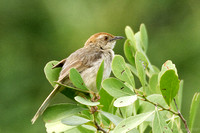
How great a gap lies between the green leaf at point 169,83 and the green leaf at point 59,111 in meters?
0.65

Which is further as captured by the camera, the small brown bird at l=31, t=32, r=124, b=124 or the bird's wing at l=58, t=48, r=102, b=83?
the bird's wing at l=58, t=48, r=102, b=83

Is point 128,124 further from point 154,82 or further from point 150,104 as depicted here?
point 154,82

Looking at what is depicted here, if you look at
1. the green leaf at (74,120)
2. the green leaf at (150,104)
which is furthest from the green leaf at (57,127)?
the green leaf at (150,104)

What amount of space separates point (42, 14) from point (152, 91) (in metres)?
7.81

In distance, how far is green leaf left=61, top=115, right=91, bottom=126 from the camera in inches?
107

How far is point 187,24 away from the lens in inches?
391

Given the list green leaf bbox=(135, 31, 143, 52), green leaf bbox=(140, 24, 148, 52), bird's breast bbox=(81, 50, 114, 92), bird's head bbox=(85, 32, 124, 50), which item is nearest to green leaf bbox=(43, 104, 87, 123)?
green leaf bbox=(135, 31, 143, 52)

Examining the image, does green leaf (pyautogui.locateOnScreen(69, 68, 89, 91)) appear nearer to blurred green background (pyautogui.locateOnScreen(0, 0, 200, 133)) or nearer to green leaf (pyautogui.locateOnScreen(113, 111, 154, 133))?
green leaf (pyautogui.locateOnScreen(113, 111, 154, 133))

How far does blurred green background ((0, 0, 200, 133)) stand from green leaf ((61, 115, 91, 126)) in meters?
5.67

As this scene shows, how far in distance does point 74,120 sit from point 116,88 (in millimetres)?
394

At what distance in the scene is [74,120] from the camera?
279 cm

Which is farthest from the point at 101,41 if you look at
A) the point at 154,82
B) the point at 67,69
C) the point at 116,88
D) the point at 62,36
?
the point at 62,36

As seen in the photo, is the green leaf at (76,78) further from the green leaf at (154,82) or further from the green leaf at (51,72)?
the green leaf at (154,82)

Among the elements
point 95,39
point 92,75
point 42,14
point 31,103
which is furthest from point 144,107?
point 42,14
